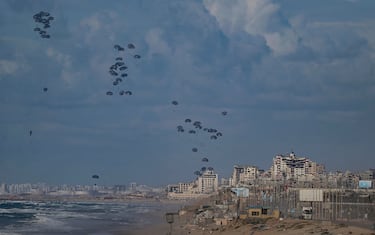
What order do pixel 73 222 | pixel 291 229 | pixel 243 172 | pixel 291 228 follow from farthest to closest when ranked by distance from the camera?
pixel 243 172 < pixel 73 222 < pixel 291 228 < pixel 291 229

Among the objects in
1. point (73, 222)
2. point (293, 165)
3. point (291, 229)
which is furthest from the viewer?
point (293, 165)

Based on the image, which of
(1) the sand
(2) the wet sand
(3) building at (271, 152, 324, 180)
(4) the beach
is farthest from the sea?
(3) building at (271, 152, 324, 180)

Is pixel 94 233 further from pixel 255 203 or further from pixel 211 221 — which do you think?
pixel 255 203

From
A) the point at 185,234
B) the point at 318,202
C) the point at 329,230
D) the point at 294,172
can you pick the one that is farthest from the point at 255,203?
the point at 294,172

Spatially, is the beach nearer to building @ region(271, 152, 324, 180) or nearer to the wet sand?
the wet sand

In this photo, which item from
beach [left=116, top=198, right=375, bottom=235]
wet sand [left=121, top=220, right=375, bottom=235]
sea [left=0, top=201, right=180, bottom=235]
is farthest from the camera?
sea [left=0, top=201, right=180, bottom=235]

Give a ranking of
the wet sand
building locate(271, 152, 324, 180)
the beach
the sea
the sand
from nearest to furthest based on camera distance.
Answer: the wet sand → the sand → the beach → the sea → building locate(271, 152, 324, 180)

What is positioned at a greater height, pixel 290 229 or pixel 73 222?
pixel 290 229

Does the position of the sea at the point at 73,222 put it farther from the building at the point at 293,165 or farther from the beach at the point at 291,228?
the building at the point at 293,165

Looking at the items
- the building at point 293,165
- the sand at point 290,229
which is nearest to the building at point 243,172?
the building at point 293,165

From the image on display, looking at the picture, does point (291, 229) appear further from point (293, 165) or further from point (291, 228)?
point (293, 165)

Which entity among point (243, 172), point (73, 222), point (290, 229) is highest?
point (243, 172)

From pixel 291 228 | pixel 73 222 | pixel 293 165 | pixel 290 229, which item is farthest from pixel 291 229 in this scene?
pixel 293 165
